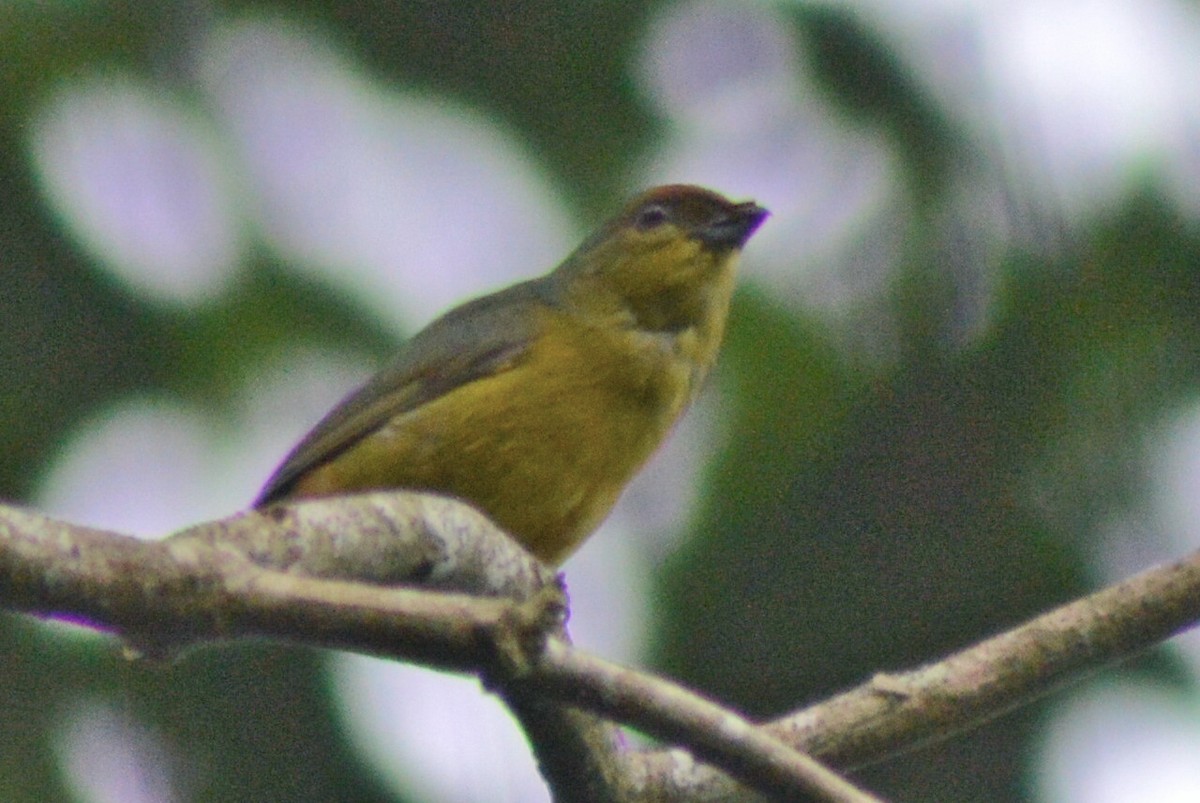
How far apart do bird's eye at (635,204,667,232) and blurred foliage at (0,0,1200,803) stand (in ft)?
1.43

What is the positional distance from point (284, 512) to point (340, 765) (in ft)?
8.34

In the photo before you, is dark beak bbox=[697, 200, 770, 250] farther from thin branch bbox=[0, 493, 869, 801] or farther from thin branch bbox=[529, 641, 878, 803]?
thin branch bbox=[529, 641, 878, 803]

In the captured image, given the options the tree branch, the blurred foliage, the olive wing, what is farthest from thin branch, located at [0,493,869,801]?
the blurred foliage

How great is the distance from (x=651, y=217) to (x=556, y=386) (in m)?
0.93

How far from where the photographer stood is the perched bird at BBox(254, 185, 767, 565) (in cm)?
470

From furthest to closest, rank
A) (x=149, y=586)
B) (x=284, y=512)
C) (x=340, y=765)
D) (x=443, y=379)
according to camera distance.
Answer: (x=340, y=765), (x=443, y=379), (x=284, y=512), (x=149, y=586)

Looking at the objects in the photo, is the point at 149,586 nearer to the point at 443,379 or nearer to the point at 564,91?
the point at 443,379

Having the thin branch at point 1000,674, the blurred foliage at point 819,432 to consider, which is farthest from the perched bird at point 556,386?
the thin branch at point 1000,674

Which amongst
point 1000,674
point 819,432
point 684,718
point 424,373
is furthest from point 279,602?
point 819,432

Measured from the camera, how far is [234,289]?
562cm

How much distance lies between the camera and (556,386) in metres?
4.94

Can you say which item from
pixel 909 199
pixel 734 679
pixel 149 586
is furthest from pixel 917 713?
pixel 909 199

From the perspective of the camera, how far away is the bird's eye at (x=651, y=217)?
5.61 m

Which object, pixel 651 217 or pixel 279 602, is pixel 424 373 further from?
pixel 279 602
